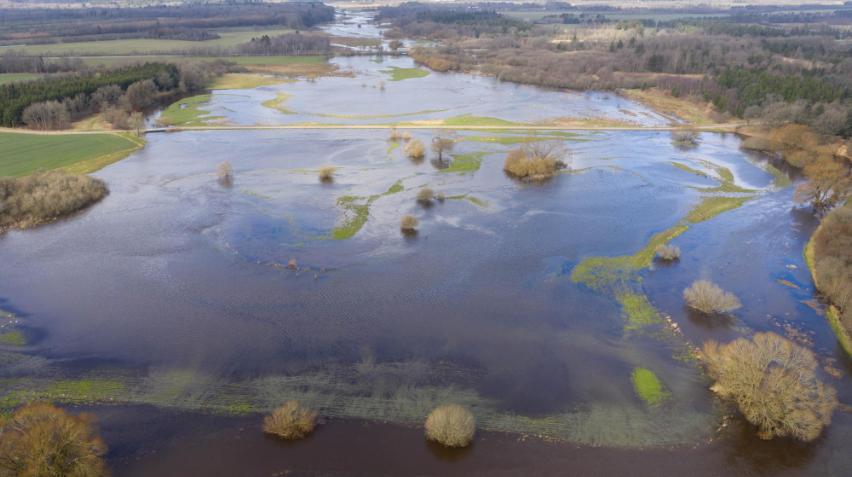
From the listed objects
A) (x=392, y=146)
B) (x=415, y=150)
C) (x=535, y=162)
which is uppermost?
(x=535, y=162)

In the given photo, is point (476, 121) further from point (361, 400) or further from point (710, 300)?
point (361, 400)

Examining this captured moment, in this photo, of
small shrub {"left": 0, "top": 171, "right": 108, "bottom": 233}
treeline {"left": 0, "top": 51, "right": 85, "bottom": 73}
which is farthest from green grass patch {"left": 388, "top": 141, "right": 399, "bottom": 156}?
treeline {"left": 0, "top": 51, "right": 85, "bottom": 73}

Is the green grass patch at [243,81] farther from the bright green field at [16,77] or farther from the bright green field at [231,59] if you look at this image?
the bright green field at [16,77]

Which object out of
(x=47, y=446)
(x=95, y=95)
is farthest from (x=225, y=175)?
(x=95, y=95)

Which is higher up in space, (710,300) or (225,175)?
(225,175)

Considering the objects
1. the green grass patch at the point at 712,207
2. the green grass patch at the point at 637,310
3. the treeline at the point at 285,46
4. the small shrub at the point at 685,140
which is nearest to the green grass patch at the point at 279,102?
the treeline at the point at 285,46

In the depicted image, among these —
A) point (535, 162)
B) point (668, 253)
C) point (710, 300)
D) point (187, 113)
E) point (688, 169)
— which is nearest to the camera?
point (710, 300)

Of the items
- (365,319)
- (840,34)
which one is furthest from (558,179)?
(840,34)
